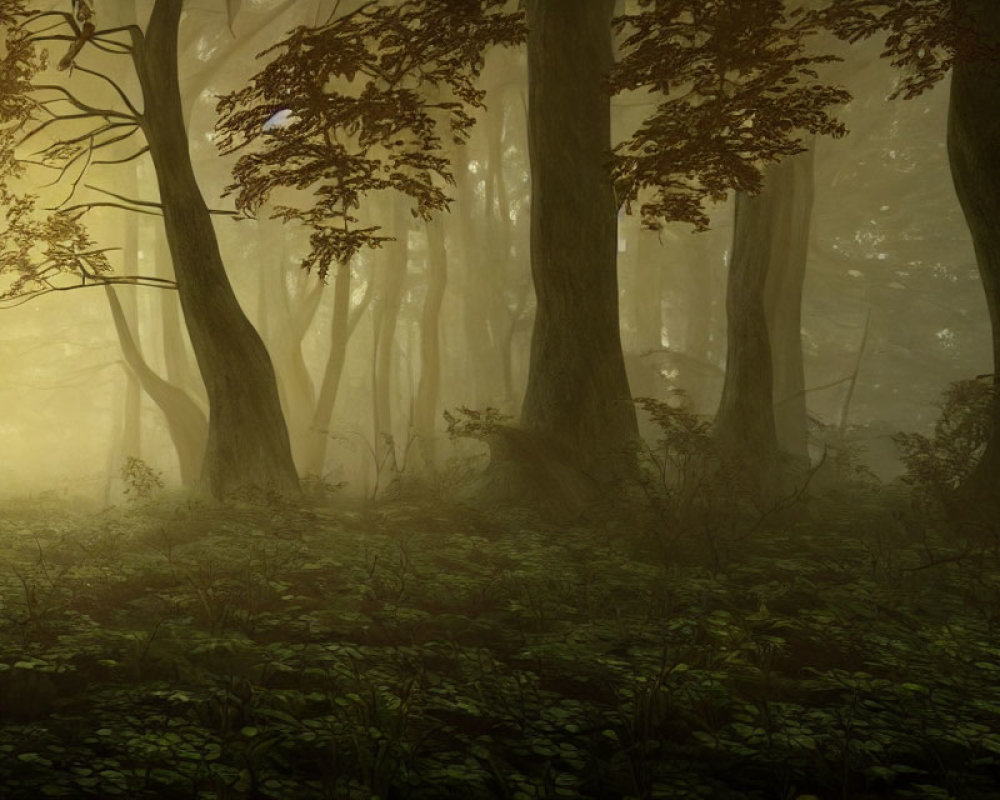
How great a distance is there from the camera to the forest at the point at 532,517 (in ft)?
12.5

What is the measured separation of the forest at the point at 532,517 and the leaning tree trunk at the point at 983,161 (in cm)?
4

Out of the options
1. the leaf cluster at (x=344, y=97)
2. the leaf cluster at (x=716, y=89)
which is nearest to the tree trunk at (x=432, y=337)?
the leaf cluster at (x=344, y=97)

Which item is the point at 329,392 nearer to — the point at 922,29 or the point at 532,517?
the point at 532,517

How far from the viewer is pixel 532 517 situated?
9102mm

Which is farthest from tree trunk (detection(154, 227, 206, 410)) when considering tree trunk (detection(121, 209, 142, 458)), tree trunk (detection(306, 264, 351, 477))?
tree trunk (detection(306, 264, 351, 477))

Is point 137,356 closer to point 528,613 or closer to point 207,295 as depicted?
point 207,295

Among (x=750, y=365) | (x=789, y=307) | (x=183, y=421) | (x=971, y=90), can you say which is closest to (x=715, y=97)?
(x=971, y=90)

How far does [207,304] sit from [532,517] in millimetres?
4598

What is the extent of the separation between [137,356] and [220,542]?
28.7 ft

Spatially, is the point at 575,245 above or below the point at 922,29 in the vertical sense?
below

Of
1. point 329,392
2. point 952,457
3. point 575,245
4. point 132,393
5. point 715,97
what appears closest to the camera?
point 715,97

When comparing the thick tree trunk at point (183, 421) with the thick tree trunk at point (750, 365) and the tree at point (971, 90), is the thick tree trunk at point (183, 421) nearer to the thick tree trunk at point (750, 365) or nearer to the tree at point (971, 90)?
the thick tree trunk at point (750, 365)

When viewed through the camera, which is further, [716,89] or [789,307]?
[789,307]

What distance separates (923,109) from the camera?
95.8 feet
